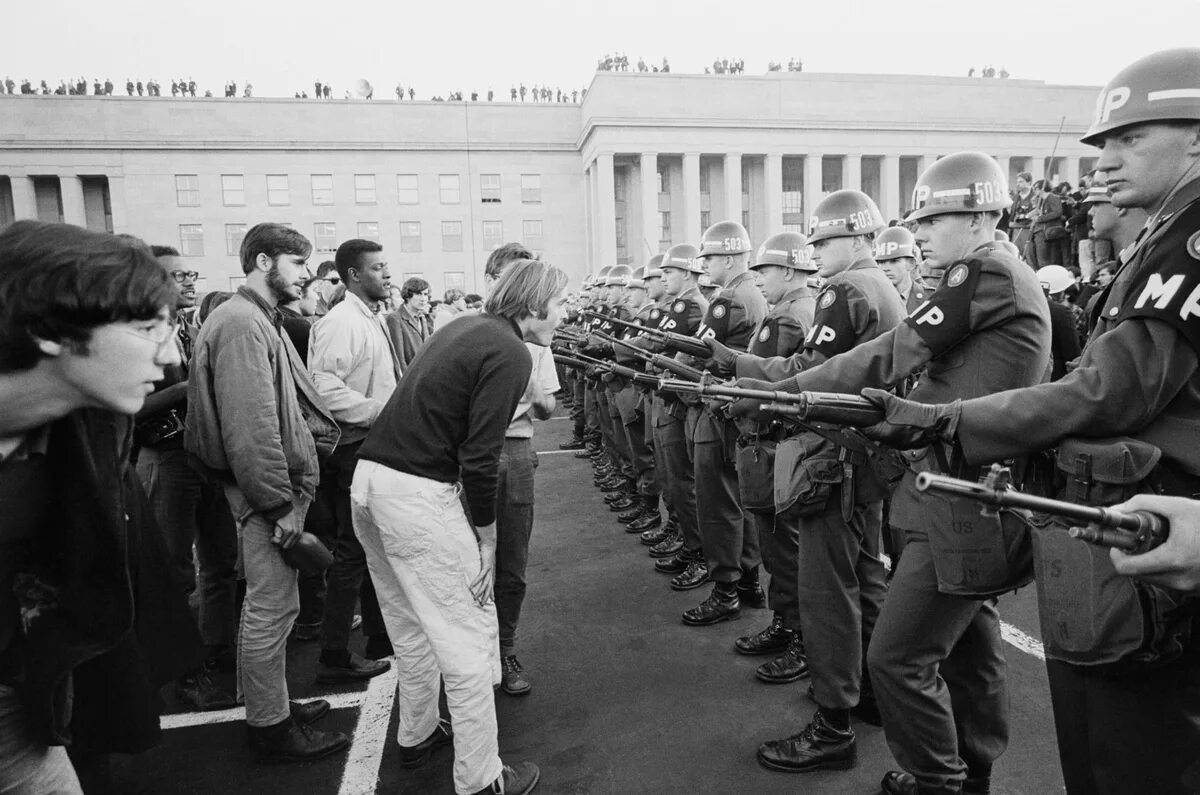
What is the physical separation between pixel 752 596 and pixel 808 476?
2231 mm

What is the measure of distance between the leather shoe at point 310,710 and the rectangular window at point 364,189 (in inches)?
1817

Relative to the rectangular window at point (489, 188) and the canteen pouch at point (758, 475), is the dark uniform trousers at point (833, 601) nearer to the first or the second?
the canteen pouch at point (758, 475)

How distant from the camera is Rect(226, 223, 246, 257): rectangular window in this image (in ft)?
144

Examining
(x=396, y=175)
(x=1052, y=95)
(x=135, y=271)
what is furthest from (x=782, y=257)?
(x=1052, y=95)

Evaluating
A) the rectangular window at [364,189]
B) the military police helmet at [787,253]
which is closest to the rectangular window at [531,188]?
the rectangular window at [364,189]

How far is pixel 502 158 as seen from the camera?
158 ft

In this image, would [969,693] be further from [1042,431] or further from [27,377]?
[27,377]

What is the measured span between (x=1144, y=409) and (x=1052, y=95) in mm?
59753

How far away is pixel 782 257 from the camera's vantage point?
468 centimetres

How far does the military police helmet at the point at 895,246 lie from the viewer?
740 cm

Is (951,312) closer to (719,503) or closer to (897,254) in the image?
(719,503)

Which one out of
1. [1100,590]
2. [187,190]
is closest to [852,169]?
[187,190]

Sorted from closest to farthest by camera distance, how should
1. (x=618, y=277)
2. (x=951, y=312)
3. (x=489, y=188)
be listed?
Answer: 1. (x=951, y=312)
2. (x=618, y=277)
3. (x=489, y=188)

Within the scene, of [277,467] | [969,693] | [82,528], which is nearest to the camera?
[82,528]
